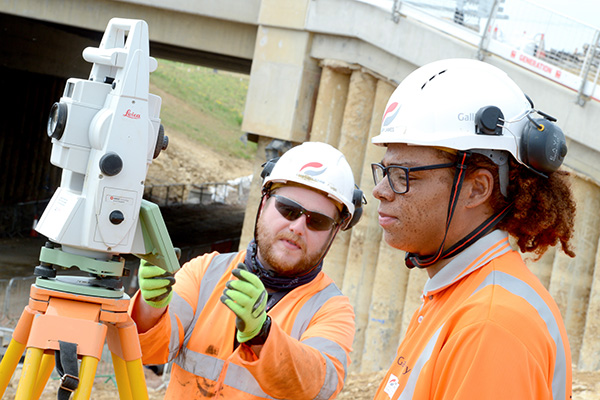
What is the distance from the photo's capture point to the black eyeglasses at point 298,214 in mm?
3660

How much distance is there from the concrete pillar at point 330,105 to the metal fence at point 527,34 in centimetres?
135

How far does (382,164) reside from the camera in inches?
97.3

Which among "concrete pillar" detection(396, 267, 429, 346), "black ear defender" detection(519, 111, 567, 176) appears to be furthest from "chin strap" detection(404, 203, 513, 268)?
"concrete pillar" detection(396, 267, 429, 346)

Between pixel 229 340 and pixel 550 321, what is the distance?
1894 mm

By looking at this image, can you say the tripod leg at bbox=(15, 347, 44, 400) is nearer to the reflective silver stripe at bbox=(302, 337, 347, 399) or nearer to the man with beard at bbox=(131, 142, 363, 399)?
the man with beard at bbox=(131, 142, 363, 399)

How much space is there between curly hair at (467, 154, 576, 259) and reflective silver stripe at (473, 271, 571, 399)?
378 millimetres

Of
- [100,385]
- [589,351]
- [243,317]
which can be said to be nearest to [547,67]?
[589,351]

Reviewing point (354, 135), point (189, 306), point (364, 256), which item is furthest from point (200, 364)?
point (354, 135)

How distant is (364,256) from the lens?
10.6 meters

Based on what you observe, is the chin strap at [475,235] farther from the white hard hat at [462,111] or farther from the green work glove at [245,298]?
the green work glove at [245,298]

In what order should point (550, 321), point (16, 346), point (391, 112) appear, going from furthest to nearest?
point (16, 346)
point (391, 112)
point (550, 321)

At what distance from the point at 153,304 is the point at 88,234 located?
0.44m

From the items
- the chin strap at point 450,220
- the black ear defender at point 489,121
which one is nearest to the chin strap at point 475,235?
the chin strap at point 450,220

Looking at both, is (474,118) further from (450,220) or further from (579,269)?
(579,269)
